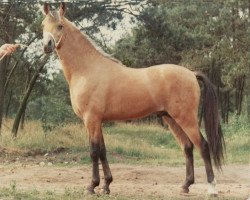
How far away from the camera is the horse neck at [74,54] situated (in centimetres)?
759

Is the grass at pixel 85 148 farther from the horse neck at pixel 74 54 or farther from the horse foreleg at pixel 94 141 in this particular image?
the horse neck at pixel 74 54

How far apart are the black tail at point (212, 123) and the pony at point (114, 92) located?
1 cm

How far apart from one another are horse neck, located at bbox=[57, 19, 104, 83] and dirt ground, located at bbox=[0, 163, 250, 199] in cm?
178

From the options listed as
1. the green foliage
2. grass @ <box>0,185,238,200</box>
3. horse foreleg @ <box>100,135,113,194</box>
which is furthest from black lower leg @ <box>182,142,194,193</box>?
the green foliage

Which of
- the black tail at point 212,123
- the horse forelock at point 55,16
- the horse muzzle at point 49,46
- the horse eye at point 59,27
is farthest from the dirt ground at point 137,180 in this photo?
the horse forelock at point 55,16

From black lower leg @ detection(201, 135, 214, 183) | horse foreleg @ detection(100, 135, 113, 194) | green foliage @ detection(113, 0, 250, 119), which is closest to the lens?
horse foreleg @ detection(100, 135, 113, 194)

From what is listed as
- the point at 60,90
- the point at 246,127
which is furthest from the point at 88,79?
the point at 60,90

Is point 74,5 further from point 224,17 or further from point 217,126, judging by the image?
point 224,17

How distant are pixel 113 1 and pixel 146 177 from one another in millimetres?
7280

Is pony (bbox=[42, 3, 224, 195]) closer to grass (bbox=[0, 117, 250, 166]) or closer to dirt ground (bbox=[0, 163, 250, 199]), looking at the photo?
dirt ground (bbox=[0, 163, 250, 199])

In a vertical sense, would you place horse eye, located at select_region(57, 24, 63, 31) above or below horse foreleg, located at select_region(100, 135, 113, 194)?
above

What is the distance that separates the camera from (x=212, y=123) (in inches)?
305

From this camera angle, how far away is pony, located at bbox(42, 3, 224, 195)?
7.29 metres

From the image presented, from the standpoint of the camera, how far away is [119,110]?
743cm
